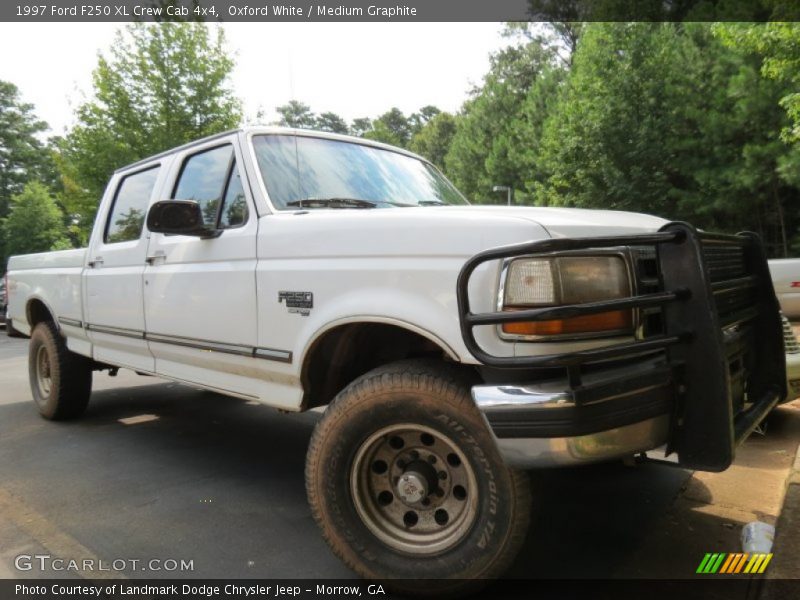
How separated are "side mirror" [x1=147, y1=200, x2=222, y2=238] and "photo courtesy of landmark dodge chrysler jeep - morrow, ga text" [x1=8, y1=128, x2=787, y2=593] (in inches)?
0.4

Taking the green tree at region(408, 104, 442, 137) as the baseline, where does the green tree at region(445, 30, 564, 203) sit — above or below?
below

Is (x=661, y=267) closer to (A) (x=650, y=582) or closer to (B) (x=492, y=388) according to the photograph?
(B) (x=492, y=388)

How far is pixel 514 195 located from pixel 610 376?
2699 centimetres

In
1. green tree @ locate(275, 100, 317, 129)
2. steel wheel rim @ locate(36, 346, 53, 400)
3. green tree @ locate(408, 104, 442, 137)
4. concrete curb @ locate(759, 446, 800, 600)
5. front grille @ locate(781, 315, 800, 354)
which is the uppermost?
green tree @ locate(408, 104, 442, 137)

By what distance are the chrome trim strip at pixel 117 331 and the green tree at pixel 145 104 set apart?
45.6ft

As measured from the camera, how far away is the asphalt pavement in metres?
2.61

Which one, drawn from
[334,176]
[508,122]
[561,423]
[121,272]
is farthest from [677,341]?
[508,122]

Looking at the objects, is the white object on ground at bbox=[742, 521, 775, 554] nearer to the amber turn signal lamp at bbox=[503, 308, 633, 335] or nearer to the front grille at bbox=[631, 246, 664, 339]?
the front grille at bbox=[631, 246, 664, 339]

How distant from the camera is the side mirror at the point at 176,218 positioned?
302 centimetres

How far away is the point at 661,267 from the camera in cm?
204

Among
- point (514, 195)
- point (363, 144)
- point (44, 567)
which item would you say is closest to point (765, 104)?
point (514, 195)

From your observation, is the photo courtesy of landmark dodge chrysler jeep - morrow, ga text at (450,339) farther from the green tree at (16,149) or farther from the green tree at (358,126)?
the green tree at (16,149)

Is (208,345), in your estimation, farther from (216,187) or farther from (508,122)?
(508,122)

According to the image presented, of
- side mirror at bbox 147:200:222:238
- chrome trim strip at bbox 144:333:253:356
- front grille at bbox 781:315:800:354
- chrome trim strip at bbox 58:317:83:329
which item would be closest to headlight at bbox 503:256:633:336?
chrome trim strip at bbox 144:333:253:356
